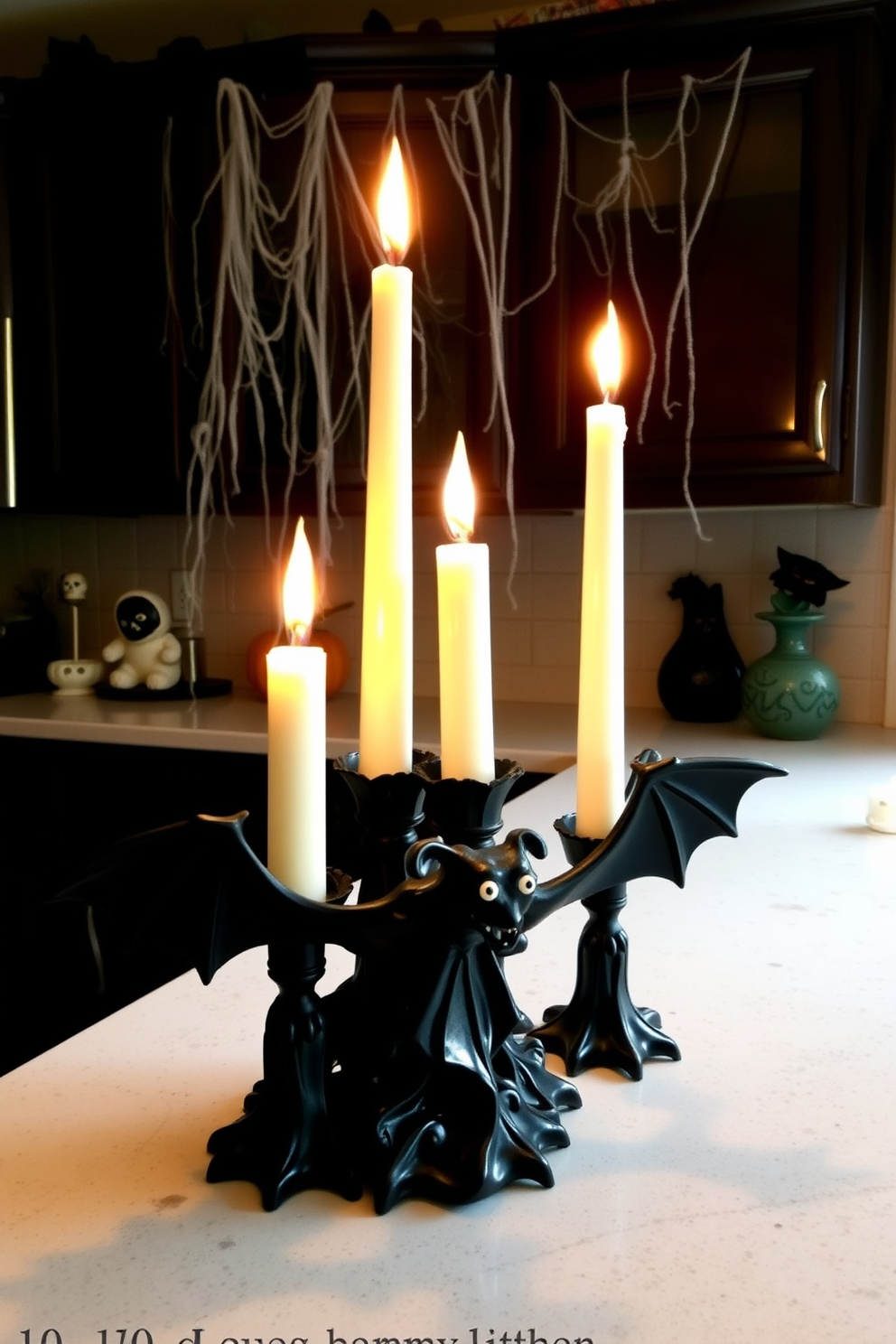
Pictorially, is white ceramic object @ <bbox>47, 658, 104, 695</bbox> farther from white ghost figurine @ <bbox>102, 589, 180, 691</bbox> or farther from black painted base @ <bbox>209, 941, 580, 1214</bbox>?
black painted base @ <bbox>209, 941, 580, 1214</bbox>

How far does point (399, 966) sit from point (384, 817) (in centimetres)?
7

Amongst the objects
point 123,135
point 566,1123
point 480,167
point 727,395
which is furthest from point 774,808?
point 123,135

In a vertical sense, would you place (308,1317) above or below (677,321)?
below

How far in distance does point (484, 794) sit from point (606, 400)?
22 cm

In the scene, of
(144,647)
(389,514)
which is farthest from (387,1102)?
(144,647)

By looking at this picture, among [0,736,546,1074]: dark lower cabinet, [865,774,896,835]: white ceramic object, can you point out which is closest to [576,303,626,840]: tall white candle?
[865,774,896,835]: white ceramic object

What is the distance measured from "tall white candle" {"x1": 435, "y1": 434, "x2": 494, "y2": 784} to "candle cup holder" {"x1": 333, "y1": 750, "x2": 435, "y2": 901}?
0.07ft

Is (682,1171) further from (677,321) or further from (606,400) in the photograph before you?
(677,321)

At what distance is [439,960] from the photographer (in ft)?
1.67

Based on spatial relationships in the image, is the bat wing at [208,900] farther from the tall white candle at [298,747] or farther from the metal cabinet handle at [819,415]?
the metal cabinet handle at [819,415]

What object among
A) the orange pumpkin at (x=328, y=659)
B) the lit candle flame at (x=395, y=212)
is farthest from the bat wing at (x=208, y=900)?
the orange pumpkin at (x=328, y=659)

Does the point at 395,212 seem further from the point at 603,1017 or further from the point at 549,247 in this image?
the point at 549,247

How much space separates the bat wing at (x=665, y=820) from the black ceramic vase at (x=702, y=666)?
1.44m

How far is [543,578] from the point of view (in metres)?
2.25
